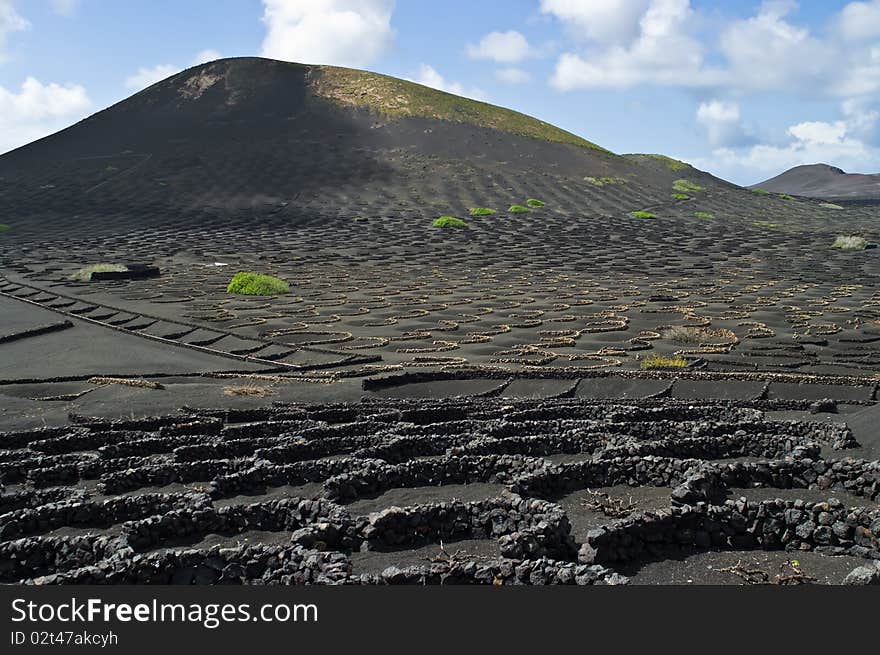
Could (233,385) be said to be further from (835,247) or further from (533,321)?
(835,247)

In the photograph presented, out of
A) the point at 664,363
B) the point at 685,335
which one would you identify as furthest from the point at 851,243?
the point at 664,363

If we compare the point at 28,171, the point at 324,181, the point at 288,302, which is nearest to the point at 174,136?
the point at 28,171


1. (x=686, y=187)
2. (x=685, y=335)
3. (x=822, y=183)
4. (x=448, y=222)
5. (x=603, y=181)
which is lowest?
(x=685, y=335)

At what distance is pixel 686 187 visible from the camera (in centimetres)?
9025

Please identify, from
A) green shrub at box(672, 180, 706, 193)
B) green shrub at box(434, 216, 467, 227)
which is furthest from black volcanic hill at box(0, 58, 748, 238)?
green shrub at box(434, 216, 467, 227)

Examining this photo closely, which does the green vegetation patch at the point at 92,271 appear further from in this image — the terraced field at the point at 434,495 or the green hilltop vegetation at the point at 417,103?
the green hilltop vegetation at the point at 417,103

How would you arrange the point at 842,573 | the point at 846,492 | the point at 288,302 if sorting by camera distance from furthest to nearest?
the point at 288,302 → the point at 846,492 → the point at 842,573

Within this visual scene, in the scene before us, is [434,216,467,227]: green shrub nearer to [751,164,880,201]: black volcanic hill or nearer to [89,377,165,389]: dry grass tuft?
[89,377,165,389]: dry grass tuft

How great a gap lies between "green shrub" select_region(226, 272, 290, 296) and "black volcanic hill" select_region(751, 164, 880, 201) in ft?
340

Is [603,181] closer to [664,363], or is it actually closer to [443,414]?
[664,363]

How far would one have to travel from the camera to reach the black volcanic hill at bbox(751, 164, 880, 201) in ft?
421

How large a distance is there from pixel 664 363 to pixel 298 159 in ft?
242

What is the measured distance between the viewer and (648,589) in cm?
757

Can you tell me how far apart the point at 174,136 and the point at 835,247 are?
230 ft
